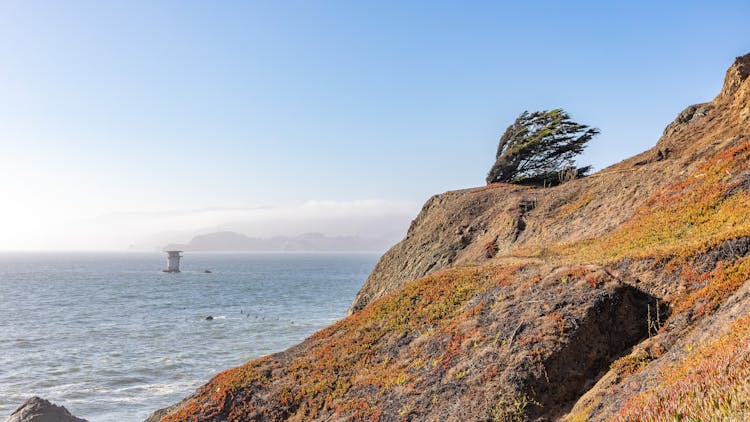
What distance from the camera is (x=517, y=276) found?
21719 mm

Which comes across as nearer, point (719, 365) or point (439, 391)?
point (719, 365)

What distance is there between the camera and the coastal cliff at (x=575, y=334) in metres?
12.1

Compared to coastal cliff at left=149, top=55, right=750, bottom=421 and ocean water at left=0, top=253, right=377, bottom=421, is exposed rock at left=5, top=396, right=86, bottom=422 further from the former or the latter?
coastal cliff at left=149, top=55, right=750, bottom=421

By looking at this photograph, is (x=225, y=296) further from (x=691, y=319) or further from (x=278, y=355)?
(x=691, y=319)

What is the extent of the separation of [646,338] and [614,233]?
11474 mm

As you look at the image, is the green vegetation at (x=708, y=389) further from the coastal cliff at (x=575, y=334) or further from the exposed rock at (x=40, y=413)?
the exposed rock at (x=40, y=413)

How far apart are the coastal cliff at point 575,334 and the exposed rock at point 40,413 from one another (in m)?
9.73

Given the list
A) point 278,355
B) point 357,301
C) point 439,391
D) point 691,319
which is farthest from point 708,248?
point 357,301

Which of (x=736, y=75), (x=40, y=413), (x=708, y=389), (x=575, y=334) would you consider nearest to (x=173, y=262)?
(x=40, y=413)

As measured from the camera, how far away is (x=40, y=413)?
2800 centimetres

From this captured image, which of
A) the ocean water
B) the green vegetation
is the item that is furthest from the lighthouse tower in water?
the green vegetation

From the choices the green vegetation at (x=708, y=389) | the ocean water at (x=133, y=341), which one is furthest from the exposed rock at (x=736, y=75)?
the ocean water at (x=133, y=341)

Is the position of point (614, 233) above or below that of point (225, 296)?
above

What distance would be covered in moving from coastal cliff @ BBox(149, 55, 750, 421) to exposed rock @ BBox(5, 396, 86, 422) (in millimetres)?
9729
